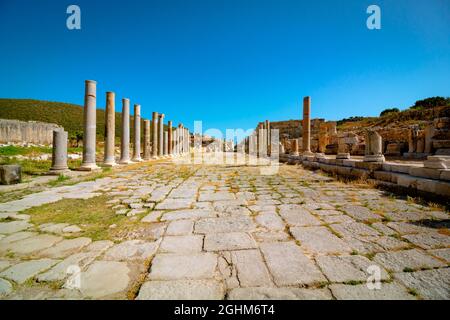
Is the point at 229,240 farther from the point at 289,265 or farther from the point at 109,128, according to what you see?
the point at 109,128

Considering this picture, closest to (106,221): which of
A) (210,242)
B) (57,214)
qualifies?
(57,214)

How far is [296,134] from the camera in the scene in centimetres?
3069

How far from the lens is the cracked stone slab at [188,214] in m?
3.55

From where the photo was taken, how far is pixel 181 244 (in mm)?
2584

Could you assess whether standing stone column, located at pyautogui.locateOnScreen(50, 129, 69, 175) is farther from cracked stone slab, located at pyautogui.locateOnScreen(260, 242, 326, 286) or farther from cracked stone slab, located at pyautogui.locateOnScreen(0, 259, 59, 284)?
cracked stone slab, located at pyautogui.locateOnScreen(260, 242, 326, 286)

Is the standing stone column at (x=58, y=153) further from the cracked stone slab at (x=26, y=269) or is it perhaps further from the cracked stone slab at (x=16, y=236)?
the cracked stone slab at (x=26, y=269)

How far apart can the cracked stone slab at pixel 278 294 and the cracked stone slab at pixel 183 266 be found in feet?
1.04

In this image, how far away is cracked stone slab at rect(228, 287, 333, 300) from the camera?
5.48 ft

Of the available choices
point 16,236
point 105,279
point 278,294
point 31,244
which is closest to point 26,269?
point 31,244

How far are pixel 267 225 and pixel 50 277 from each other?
2442mm

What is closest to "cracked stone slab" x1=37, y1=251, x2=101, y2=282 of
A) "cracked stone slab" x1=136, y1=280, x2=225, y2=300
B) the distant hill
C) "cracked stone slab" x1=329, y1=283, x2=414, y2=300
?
"cracked stone slab" x1=136, y1=280, x2=225, y2=300

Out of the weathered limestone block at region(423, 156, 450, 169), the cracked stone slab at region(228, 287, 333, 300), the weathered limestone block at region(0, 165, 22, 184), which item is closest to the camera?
the cracked stone slab at region(228, 287, 333, 300)

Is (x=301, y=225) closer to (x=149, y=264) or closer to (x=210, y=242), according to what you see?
(x=210, y=242)

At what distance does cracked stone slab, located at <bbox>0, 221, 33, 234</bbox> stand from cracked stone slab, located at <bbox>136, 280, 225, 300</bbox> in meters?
2.40
